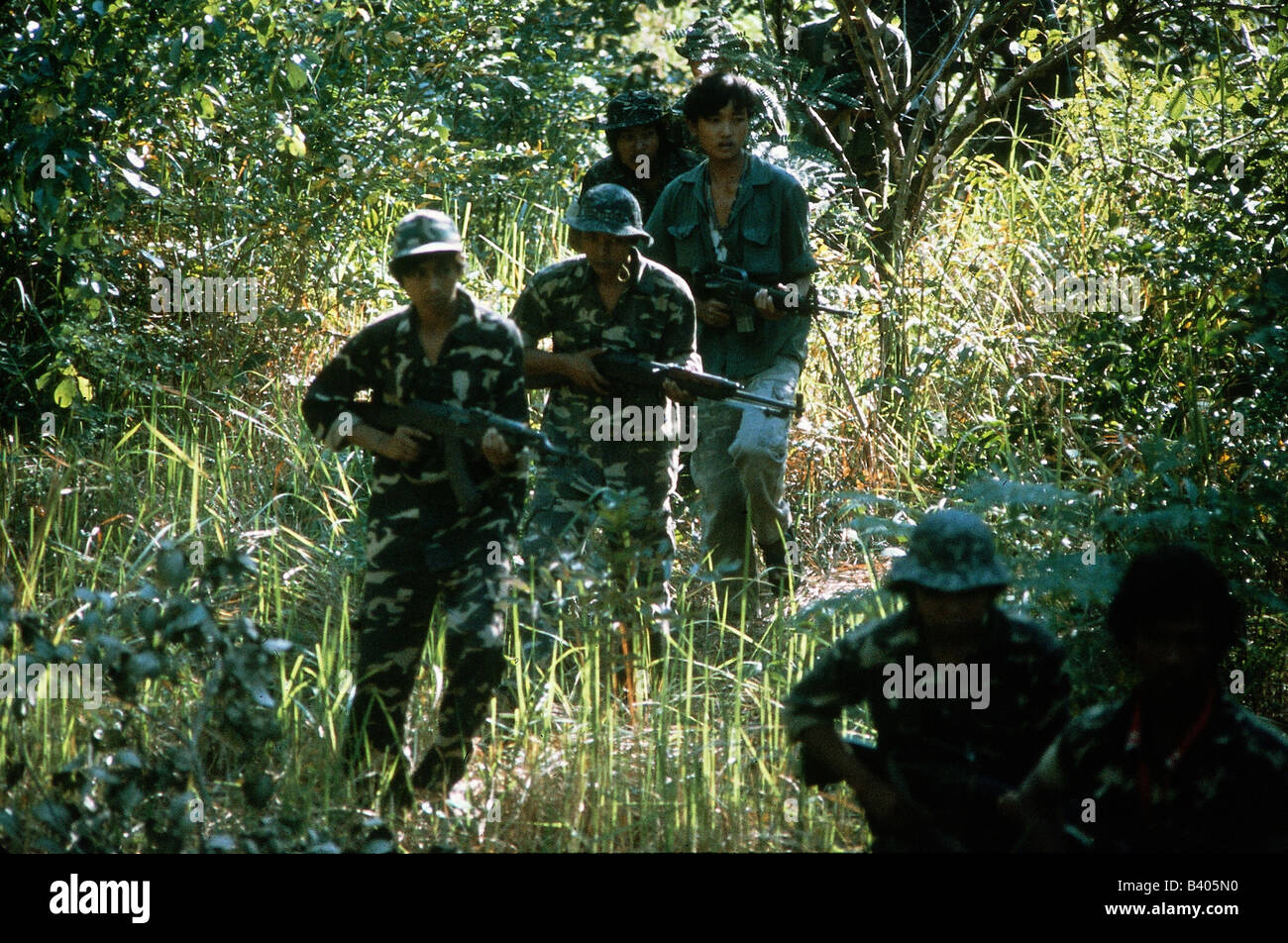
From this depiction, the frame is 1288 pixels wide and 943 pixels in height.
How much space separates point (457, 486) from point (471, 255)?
13.0 feet

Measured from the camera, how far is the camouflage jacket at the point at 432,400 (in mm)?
4293

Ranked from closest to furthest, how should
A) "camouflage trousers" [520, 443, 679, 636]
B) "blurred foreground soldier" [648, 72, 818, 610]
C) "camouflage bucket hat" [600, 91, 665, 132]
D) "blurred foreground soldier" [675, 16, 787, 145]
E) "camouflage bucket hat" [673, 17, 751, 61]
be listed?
"camouflage trousers" [520, 443, 679, 636] → "blurred foreground soldier" [648, 72, 818, 610] → "camouflage bucket hat" [600, 91, 665, 132] → "blurred foreground soldier" [675, 16, 787, 145] → "camouflage bucket hat" [673, 17, 751, 61]

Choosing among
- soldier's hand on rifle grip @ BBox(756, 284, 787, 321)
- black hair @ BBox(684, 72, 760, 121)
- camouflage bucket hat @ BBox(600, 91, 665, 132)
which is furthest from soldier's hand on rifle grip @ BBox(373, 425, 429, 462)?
camouflage bucket hat @ BBox(600, 91, 665, 132)

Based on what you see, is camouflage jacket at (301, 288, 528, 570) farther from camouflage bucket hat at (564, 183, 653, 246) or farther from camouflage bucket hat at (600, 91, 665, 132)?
camouflage bucket hat at (600, 91, 665, 132)

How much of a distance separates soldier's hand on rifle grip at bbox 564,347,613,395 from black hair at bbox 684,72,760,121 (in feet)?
3.67

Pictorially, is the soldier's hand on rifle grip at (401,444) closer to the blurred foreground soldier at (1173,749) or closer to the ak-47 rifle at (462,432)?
the ak-47 rifle at (462,432)

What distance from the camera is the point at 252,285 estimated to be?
25.0 feet

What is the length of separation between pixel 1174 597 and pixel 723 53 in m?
5.17

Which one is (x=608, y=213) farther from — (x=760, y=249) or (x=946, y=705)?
(x=946, y=705)

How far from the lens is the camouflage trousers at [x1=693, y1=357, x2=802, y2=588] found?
5.73 m

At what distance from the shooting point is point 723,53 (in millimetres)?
7578
